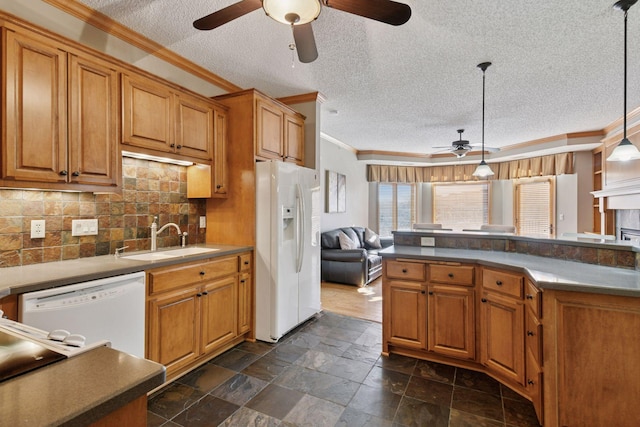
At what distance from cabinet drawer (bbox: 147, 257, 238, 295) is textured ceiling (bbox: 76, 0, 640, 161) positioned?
1.81 m

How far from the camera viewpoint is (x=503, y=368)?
86.0 inches

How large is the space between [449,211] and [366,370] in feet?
20.1

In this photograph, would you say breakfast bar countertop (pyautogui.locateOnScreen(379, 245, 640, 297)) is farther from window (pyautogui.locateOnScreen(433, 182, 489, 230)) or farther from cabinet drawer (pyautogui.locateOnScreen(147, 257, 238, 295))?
window (pyautogui.locateOnScreen(433, 182, 489, 230))

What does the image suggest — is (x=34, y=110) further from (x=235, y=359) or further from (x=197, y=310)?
(x=235, y=359)

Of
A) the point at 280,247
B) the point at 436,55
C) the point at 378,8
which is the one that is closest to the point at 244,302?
the point at 280,247

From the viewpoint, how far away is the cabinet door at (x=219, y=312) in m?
2.49

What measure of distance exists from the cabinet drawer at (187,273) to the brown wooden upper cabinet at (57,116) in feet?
2.30

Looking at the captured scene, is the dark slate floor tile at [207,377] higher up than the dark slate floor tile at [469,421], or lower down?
higher up

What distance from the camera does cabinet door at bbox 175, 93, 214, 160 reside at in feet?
8.48

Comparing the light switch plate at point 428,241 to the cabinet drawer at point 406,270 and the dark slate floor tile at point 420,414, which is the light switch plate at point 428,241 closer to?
the cabinet drawer at point 406,270

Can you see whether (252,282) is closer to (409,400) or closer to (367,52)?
(409,400)

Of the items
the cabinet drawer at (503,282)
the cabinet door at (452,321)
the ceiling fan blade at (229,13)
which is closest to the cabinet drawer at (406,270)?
the cabinet door at (452,321)

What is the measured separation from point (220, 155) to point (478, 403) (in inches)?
112

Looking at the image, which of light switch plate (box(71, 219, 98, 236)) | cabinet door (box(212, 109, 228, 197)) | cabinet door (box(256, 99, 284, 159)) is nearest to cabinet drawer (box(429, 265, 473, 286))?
cabinet door (box(256, 99, 284, 159))
